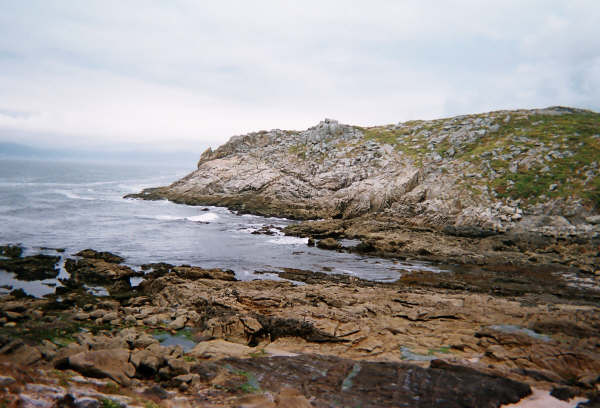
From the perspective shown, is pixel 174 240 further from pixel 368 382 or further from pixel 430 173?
pixel 430 173

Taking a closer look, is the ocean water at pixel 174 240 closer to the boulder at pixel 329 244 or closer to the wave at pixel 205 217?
the wave at pixel 205 217

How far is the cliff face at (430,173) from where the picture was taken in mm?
48062

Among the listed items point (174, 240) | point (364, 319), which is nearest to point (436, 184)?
point (174, 240)

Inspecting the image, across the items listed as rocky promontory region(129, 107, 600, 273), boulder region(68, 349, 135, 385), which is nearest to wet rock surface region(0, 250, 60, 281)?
boulder region(68, 349, 135, 385)

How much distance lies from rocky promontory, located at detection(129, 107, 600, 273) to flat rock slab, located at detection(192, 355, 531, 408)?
991 inches

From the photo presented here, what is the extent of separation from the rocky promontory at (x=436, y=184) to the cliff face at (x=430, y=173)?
22 cm

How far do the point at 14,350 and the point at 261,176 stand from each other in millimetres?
69671

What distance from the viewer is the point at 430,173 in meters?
62.3

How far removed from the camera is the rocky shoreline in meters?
10.2

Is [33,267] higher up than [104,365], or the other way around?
[104,365]

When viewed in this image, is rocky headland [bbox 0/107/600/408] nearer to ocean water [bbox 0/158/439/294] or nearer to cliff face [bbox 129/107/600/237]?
cliff face [bbox 129/107/600/237]

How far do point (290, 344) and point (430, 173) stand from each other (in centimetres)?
5446

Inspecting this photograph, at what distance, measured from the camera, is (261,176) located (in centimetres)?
7906

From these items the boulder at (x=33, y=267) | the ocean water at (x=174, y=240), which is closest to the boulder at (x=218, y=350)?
the ocean water at (x=174, y=240)
